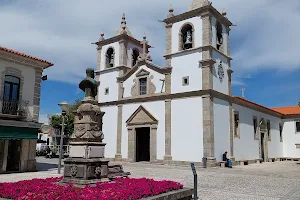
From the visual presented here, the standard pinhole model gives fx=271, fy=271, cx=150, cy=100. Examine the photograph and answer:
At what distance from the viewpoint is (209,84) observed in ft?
58.9

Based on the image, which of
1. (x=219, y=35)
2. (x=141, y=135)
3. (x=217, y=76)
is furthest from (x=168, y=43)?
(x=141, y=135)

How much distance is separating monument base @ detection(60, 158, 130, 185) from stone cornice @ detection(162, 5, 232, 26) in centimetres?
1446

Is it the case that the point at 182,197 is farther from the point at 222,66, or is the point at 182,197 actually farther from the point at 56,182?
the point at 222,66

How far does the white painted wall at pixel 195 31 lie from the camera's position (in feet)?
63.0

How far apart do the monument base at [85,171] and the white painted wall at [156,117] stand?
38.6 ft

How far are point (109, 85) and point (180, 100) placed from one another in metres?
7.84

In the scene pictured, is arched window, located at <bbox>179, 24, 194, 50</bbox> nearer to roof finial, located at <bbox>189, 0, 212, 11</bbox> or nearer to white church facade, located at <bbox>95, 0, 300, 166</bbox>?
white church facade, located at <bbox>95, 0, 300, 166</bbox>

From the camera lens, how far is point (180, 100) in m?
19.2

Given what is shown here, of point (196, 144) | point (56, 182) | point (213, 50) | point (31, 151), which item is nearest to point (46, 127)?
point (31, 151)

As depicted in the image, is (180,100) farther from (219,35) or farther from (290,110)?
(290,110)

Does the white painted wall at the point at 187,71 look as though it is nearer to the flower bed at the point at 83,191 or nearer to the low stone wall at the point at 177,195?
the low stone wall at the point at 177,195

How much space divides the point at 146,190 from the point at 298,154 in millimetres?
28323

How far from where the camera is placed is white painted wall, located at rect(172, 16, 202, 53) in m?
19.2

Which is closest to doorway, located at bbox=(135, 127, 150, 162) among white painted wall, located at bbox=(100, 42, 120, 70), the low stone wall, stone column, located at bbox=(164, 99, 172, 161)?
stone column, located at bbox=(164, 99, 172, 161)
